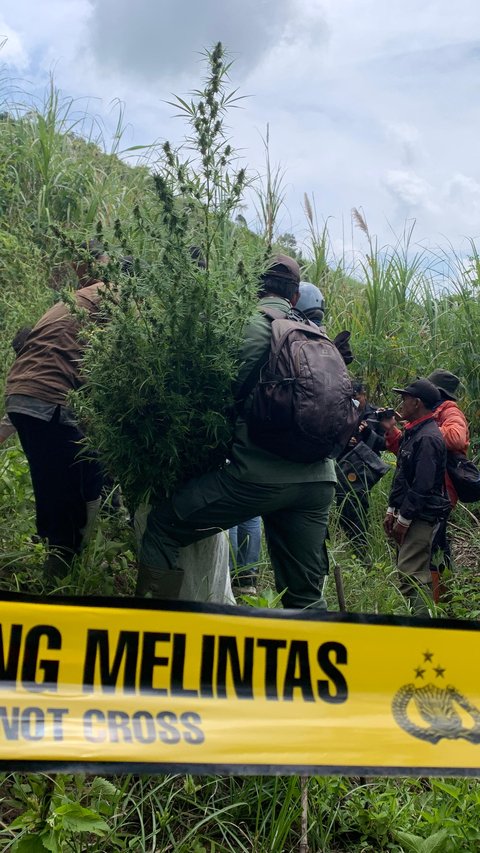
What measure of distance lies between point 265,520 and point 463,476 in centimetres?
256

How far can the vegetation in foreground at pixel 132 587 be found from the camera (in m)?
2.89

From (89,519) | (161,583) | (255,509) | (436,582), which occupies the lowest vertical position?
(436,582)

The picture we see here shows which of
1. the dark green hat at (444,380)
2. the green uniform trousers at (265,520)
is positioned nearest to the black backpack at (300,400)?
the green uniform trousers at (265,520)

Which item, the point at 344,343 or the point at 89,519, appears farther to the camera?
the point at 344,343

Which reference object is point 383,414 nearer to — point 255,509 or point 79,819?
point 255,509

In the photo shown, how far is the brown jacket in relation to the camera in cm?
428

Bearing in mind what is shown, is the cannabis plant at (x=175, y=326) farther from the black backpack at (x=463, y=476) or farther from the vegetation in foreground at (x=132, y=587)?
the black backpack at (x=463, y=476)

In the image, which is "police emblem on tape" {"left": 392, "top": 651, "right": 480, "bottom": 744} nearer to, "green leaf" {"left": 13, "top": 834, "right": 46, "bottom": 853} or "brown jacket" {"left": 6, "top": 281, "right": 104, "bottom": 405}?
"green leaf" {"left": 13, "top": 834, "right": 46, "bottom": 853}

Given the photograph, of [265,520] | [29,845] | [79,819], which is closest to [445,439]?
[265,520]

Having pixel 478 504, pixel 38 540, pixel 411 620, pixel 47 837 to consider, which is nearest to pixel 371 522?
pixel 478 504

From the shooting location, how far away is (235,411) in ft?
11.6

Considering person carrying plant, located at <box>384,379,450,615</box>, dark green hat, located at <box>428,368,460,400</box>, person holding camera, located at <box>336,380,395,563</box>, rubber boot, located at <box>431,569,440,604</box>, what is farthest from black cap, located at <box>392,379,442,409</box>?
rubber boot, located at <box>431,569,440,604</box>

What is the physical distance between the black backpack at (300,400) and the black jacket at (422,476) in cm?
228

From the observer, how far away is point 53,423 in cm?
428
